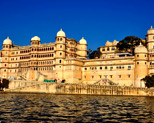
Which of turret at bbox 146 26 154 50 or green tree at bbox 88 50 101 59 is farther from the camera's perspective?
green tree at bbox 88 50 101 59

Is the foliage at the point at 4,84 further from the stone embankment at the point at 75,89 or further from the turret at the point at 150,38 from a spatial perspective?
the turret at the point at 150,38

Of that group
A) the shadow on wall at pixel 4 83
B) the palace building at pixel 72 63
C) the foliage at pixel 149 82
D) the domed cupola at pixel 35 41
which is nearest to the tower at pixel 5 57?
the palace building at pixel 72 63

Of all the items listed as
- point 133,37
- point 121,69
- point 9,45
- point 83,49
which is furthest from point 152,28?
point 9,45

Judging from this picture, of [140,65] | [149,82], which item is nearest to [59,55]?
[140,65]

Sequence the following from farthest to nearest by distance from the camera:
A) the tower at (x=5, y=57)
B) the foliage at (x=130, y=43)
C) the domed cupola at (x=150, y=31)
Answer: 1. the tower at (x=5, y=57)
2. the foliage at (x=130, y=43)
3. the domed cupola at (x=150, y=31)

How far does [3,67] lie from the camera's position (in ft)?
339

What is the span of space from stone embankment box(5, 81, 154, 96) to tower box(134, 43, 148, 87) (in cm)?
988

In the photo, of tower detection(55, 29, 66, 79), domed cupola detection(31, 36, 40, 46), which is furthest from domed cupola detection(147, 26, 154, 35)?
domed cupola detection(31, 36, 40, 46)

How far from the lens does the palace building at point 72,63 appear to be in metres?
80.6

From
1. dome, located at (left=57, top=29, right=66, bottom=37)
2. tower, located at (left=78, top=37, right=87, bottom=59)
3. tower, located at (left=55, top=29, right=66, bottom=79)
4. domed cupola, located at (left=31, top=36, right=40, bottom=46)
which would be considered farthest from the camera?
tower, located at (left=78, top=37, right=87, bottom=59)

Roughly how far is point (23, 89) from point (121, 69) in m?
34.0

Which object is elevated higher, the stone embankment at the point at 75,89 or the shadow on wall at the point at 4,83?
the shadow on wall at the point at 4,83

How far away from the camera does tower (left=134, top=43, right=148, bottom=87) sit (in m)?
78.0

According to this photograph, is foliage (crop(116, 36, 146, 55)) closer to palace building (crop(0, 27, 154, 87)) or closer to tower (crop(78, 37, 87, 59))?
palace building (crop(0, 27, 154, 87))
